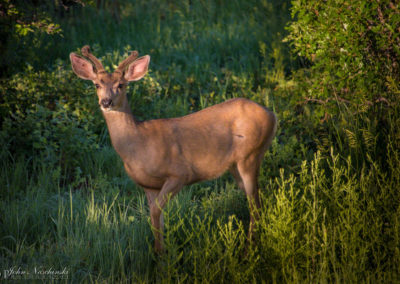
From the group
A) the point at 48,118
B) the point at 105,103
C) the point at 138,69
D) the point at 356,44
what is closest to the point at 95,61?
the point at 138,69

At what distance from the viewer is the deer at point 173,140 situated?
4.66m

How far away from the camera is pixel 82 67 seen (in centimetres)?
506

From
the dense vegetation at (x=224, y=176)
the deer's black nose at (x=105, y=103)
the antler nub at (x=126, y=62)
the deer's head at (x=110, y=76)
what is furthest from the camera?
the antler nub at (x=126, y=62)

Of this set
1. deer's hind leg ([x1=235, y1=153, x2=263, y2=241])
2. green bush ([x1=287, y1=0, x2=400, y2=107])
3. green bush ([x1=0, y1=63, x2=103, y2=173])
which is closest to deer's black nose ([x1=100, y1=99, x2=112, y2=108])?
deer's hind leg ([x1=235, y1=153, x2=263, y2=241])

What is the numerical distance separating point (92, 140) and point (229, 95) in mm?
2123

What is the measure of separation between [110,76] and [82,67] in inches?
17.0

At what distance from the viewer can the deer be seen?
4.66 metres

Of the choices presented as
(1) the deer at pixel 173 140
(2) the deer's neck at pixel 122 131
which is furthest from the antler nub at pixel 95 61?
(2) the deer's neck at pixel 122 131

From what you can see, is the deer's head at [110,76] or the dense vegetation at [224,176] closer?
the dense vegetation at [224,176]

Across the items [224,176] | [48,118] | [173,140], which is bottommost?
[224,176]

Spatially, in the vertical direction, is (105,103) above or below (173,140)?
above

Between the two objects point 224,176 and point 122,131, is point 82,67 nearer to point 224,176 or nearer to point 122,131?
point 122,131

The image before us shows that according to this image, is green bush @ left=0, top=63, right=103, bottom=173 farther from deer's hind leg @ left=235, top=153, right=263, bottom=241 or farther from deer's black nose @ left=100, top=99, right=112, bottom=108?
deer's hind leg @ left=235, top=153, right=263, bottom=241

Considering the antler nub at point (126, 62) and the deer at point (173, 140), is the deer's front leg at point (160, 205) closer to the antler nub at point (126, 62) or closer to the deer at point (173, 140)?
the deer at point (173, 140)
